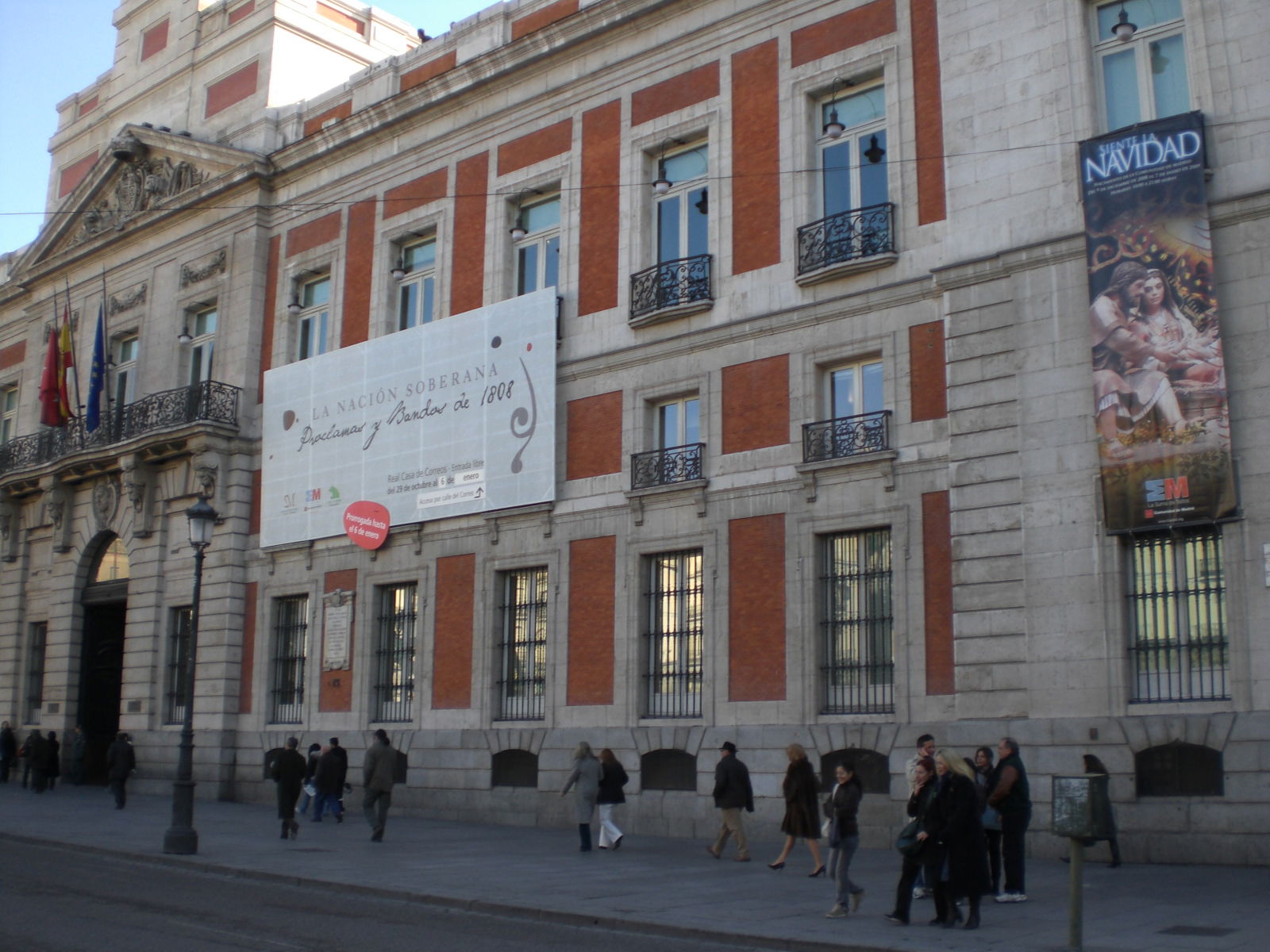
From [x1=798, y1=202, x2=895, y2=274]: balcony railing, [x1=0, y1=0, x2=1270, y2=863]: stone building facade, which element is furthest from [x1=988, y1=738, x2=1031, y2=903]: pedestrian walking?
[x1=798, y1=202, x2=895, y2=274]: balcony railing

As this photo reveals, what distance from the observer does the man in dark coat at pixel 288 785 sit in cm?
2053

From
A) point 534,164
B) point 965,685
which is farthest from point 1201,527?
point 534,164

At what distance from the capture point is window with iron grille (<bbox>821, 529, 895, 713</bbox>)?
19672mm

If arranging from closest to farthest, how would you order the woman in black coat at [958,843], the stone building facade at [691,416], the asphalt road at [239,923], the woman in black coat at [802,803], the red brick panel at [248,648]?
the asphalt road at [239,923], the woman in black coat at [958,843], the woman in black coat at [802,803], the stone building facade at [691,416], the red brick panel at [248,648]

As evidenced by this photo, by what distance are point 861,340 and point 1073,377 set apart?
359cm

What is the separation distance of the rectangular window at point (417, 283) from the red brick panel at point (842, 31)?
8.82 meters

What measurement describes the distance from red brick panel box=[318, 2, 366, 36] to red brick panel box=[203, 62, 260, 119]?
2.44 meters

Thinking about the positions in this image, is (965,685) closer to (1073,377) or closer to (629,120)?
(1073,377)

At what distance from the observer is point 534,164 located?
25516 millimetres

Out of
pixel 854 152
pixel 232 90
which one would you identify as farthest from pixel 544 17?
pixel 232 90

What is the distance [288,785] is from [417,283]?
11124 mm

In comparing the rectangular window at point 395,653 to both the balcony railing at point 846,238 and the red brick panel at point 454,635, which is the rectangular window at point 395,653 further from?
the balcony railing at point 846,238

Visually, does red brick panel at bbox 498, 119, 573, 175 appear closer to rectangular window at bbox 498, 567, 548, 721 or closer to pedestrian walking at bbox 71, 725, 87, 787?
rectangular window at bbox 498, 567, 548, 721

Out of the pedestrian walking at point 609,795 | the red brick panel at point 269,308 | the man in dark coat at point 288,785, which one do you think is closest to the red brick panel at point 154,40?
the red brick panel at point 269,308
